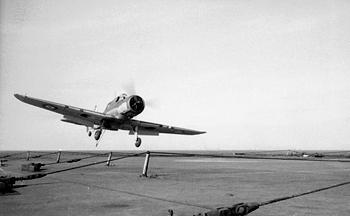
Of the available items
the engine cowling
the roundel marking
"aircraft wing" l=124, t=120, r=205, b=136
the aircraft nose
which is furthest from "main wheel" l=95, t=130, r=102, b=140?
the aircraft nose

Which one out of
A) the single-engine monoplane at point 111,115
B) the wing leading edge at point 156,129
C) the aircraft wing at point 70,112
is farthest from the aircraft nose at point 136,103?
the wing leading edge at point 156,129

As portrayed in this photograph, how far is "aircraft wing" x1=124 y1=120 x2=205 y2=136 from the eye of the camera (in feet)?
116

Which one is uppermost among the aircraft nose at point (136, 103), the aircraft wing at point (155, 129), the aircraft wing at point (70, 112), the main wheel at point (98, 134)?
the aircraft nose at point (136, 103)

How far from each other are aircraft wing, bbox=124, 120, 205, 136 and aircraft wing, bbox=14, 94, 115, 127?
349 centimetres

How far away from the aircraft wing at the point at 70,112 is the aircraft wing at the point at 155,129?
3488mm

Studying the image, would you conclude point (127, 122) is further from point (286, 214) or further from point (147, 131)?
point (286, 214)

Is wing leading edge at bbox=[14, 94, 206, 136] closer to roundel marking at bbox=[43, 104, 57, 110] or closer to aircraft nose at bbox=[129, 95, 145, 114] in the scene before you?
roundel marking at bbox=[43, 104, 57, 110]

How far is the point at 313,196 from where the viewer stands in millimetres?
8773

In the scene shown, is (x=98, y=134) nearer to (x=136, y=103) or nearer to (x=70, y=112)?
(x=70, y=112)

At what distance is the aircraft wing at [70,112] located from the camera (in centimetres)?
3003

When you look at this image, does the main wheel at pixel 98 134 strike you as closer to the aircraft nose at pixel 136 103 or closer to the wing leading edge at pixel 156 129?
the wing leading edge at pixel 156 129

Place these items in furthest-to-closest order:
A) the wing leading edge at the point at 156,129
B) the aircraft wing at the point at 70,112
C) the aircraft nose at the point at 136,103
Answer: the wing leading edge at the point at 156,129 < the aircraft nose at the point at 136,103 < the aircraft wing at the point at 70,112

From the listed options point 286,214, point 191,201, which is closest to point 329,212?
point 286,214

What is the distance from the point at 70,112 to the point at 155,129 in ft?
34.6
